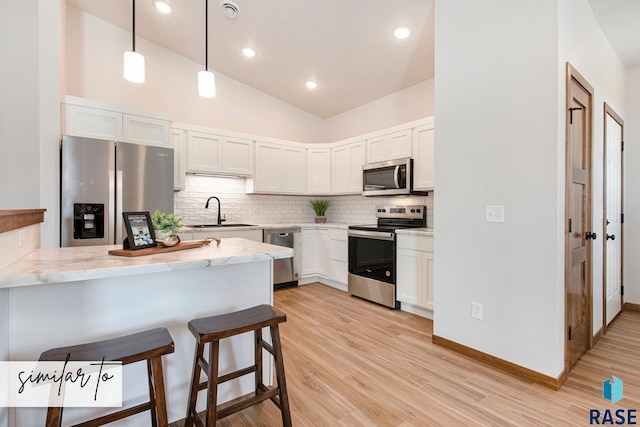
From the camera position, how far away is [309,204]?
5.28 metres

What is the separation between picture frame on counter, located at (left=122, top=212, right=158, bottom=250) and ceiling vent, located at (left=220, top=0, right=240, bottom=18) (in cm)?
243

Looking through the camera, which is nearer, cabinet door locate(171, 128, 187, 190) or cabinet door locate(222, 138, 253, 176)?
cabinet door locate(171, 128, 187, 190)

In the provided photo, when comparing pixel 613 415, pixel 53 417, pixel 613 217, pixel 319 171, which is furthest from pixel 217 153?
pixel 613 217

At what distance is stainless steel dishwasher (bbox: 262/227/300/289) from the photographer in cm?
414

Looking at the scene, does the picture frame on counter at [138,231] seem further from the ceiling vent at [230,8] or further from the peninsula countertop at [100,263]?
the ceiling vent at [230,8]

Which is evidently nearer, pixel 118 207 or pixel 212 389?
pixel 212 389

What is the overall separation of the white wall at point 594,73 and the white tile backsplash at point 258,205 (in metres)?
1.56

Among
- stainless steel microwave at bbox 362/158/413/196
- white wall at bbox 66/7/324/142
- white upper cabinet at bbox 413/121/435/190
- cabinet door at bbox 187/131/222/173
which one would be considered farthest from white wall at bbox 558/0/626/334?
white wall at bbox 66/7/324/142

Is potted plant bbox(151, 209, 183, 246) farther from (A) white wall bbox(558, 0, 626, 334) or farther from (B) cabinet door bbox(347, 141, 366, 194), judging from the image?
(B) cabinet door bbox(347, 141, 366, 194)

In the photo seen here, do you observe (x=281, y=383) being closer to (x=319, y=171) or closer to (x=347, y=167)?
(x=347, y=167)

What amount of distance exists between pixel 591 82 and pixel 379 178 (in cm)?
218

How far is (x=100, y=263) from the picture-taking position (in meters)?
1.30

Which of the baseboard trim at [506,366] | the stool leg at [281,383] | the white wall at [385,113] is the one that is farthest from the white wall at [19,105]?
the white wall at [385,113]

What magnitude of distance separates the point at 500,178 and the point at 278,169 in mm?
3087
